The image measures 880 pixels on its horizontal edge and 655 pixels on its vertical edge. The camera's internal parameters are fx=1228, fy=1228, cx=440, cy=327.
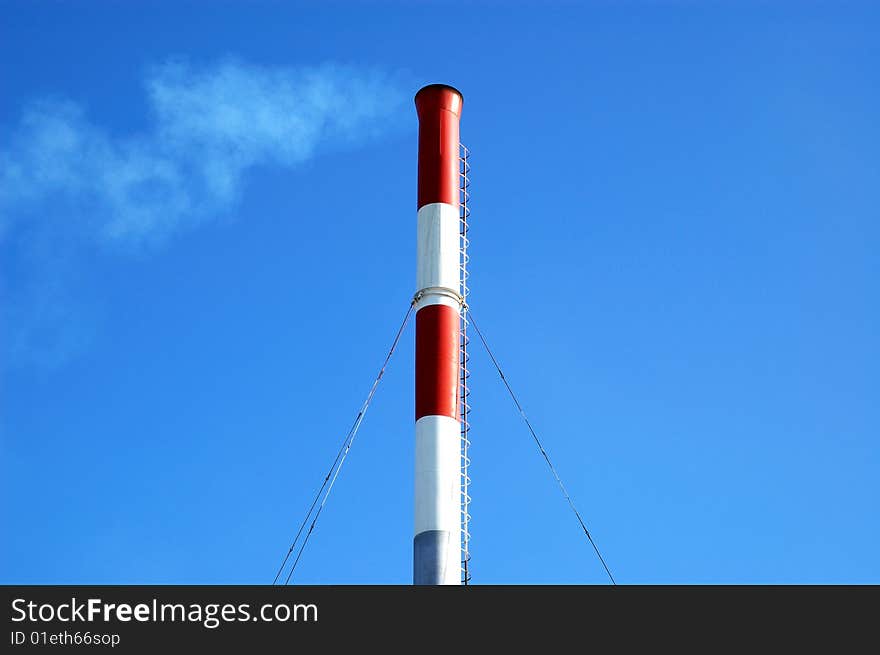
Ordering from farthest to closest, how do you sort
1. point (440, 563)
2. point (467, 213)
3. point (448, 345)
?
point (467, 213) → point (448, 345) → point (440, 563)

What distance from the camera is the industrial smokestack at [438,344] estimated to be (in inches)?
1555

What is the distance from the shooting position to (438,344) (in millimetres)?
42031

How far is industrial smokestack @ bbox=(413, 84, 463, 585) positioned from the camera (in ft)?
130
